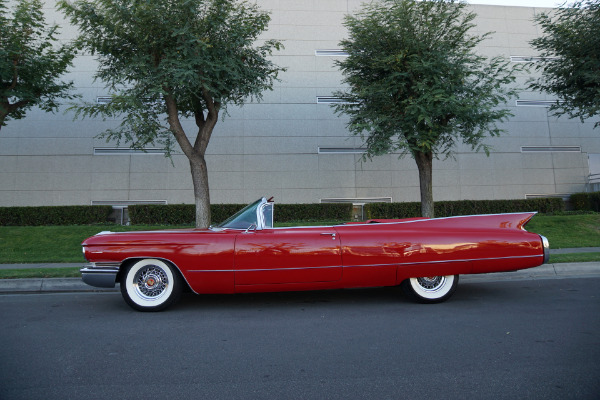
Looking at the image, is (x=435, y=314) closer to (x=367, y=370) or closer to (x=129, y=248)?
(x=367, y=370)

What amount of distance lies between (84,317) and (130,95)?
18.4 feet

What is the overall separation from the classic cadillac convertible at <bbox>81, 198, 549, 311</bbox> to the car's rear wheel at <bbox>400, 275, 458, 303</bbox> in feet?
0.04

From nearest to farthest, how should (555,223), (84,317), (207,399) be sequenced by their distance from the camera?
(207,399) → (84,317) → (555,223)

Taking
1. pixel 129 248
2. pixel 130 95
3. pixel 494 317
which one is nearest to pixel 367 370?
pixel 494 317

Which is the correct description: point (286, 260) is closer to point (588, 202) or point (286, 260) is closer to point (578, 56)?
point (578, 56)

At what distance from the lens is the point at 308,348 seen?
3.46 meters

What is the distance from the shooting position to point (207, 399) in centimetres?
250

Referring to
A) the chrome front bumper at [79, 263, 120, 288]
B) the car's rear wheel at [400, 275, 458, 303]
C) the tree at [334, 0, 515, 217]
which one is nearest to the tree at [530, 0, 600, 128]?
the tree at [334, 0, 515, 217]

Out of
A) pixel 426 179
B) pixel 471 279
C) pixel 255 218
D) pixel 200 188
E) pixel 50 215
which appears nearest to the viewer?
pixel 255 218

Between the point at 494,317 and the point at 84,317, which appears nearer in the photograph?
the point at 494,317

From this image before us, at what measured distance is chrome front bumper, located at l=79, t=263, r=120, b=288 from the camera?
4758mm

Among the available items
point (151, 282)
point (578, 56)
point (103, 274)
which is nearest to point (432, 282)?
point (151, 282)

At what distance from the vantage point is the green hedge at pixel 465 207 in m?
15.0

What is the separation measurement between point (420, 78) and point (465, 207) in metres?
7.22
